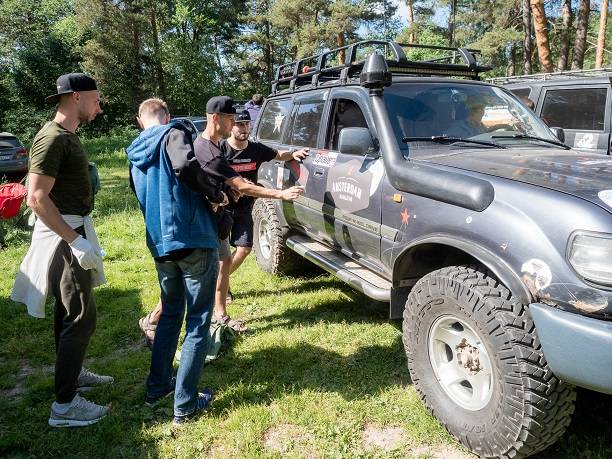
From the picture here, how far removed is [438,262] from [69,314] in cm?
240

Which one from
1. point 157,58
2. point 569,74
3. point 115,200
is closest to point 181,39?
point 157,58

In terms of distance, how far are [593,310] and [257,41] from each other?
39147 mm

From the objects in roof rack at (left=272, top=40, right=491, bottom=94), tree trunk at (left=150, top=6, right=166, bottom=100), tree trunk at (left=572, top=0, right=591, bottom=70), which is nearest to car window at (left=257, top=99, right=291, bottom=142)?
roof rack at (left=272, top=40, right=491, bottom=94)

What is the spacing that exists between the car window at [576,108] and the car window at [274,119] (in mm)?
4032

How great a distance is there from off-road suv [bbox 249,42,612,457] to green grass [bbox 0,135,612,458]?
0.42m

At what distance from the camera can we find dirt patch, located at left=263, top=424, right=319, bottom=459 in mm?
2809

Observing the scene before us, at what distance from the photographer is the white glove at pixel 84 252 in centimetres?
282

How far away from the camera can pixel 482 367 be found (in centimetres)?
262

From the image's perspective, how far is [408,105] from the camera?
12.1 ft

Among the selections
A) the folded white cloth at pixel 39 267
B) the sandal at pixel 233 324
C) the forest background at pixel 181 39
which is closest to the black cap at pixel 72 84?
the folded white cloth at pixel 39 267

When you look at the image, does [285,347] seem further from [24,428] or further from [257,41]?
[257,41]

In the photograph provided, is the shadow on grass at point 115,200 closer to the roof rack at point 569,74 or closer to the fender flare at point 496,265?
the roof rack at point 569,74

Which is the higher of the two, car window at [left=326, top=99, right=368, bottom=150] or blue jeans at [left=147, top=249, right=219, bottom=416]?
car window at [left=326, top=99, right=368, bottom=150]

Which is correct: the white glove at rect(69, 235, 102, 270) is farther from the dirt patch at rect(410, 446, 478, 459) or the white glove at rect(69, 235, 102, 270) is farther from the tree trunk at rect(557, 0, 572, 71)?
the tree trunk at rect(557, 0, 572, 71)
